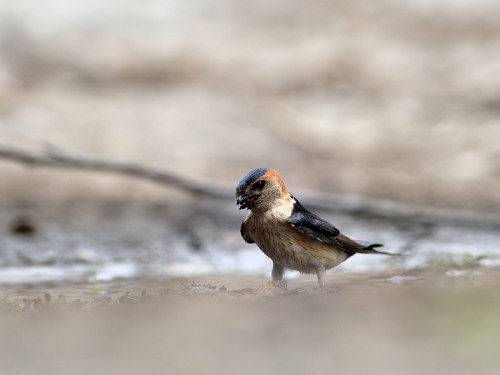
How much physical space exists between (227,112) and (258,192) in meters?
6.65

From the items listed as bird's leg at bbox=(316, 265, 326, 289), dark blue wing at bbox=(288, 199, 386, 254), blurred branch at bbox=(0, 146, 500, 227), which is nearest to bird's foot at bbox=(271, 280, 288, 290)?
bird's leg at bbox=(316, 265, 326, 289)

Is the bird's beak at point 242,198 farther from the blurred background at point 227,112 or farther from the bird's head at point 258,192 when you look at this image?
the blurred background at point 227,112

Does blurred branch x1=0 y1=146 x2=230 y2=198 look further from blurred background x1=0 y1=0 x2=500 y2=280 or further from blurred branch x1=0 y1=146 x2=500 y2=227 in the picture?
blurred background x1=0 y1=0 x2=500 y2=280

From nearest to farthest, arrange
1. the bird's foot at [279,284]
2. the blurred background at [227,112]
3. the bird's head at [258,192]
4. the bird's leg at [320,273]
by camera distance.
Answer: the bird's head at [258,192], the bird's leg at [320,273], the bird's foot at [279,284], the blurred background at [227,112]

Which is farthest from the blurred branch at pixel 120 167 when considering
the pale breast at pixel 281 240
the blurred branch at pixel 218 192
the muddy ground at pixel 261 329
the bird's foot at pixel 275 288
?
the pale breast at pixel 281 240

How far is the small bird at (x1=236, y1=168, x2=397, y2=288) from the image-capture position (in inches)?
140

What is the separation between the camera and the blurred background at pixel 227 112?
7.45m

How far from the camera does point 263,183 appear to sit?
359cm

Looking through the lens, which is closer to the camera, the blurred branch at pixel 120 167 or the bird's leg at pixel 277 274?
the bird's leg at pixel 277 274

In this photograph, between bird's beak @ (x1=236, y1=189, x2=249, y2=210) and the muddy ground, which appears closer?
the muddy ground

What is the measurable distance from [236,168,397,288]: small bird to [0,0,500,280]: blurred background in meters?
2.43

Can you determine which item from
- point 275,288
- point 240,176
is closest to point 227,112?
point 240,176

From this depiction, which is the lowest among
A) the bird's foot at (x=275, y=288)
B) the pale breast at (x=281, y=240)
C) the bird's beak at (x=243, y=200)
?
the bird's foot at (x=275, y=288)

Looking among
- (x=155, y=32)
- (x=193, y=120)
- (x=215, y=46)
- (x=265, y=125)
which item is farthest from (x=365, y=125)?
(x=155, y=32)
